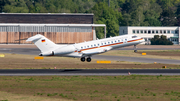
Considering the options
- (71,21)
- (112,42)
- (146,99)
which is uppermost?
(71,21)

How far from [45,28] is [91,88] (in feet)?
294

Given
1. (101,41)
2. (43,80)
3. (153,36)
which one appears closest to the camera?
(43,80)

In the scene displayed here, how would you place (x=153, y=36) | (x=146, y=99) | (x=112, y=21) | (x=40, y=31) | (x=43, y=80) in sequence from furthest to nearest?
(x=112, y=21)
(x=153, y=36)
(x=40, y=31)
(x=43, y=80)
(x=146, y=99)

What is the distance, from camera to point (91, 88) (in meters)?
33.4

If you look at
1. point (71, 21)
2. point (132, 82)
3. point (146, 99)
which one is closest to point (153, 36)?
point (71, 21)

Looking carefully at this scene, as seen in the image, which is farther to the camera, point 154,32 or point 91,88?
point 154,32

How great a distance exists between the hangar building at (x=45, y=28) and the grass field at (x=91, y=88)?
3148 inches

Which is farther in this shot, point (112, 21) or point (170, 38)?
point (112, 21)

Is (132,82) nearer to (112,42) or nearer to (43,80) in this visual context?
(43,80)

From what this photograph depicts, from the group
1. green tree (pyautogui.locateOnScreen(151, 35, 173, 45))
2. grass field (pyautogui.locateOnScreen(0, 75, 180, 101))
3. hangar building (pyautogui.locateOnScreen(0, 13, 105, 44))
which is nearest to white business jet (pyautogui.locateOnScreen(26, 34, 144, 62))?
grass field (pyautogui.locateOnScreen(0, 75, 180, 101))

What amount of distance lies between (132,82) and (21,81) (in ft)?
43.9

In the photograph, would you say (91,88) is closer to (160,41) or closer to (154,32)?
(160,41)

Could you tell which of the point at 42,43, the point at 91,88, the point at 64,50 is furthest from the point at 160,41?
the point at 91,88

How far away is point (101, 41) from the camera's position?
57.5 metres
